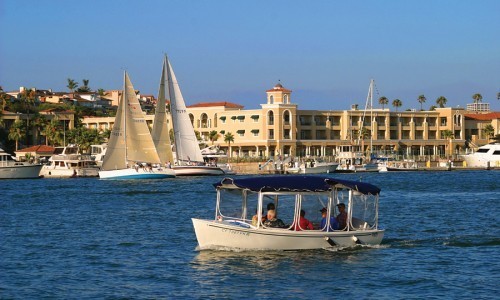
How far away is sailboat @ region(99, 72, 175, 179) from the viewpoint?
113 m

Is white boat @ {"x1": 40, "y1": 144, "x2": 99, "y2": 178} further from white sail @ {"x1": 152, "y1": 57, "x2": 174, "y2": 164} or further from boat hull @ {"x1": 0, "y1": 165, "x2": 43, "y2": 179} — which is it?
white sail @ {"x1": 152, "y1": 57, "x2": 174, "y2": 164}

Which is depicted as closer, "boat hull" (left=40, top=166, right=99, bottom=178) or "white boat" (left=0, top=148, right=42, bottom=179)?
"white boat" (left=0, top=148, right=42, bottom=179)

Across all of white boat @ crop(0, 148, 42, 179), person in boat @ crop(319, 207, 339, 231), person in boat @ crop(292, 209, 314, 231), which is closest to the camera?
person in boat @ crop(292, 209, 314, 231)

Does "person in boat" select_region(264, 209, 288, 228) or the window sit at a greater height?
the window

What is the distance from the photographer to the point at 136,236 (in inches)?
1777

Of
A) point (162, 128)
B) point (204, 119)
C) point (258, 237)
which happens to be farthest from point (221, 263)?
point (204, 119)

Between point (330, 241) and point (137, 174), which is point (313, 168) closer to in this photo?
point (137, 174)

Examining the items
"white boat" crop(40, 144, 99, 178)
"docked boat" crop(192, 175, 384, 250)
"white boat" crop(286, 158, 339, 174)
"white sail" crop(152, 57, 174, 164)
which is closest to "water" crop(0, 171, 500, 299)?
"docked boat" crop(192, 175, 384, 250)

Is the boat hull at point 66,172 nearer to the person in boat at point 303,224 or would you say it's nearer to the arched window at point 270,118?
the arched window at point 270,118

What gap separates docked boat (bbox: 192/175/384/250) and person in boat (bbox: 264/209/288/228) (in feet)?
0.12

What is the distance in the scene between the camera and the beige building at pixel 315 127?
171125 mm

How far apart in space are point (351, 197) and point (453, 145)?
157m

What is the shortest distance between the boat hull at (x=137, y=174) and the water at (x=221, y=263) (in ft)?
180

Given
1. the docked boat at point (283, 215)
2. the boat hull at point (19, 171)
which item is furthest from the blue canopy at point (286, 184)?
the boat hull at point (19, 171)
